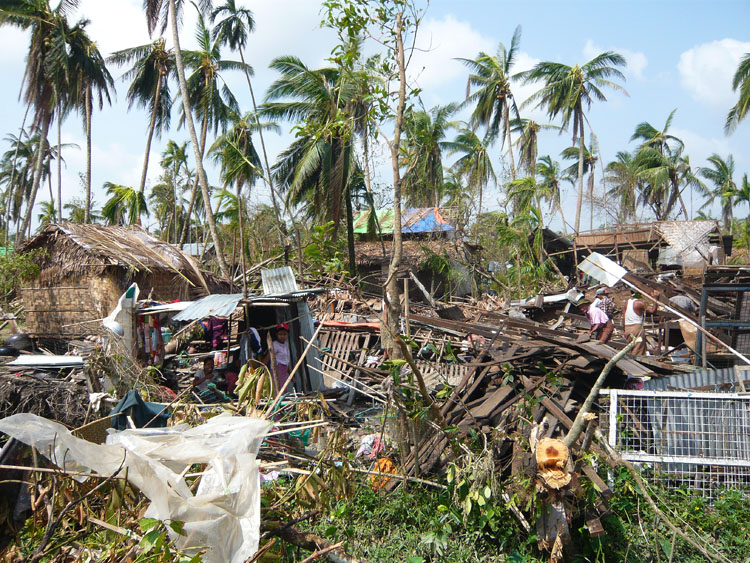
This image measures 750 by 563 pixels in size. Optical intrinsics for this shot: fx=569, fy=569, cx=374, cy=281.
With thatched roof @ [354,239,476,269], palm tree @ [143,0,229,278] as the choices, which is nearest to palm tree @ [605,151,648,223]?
thatched roof @ [354,239,476,269]

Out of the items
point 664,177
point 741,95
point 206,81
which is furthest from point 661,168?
point 206,81

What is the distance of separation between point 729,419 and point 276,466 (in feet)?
12.4

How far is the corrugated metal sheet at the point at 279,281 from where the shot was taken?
10078 mm

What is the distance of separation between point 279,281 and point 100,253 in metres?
4.48

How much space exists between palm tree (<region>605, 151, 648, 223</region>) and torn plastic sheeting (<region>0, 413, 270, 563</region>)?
103 feet

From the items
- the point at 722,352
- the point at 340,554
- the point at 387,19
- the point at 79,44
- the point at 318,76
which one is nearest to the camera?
the point at 340,554

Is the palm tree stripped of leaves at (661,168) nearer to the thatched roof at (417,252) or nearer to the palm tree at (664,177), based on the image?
the palm tree at (664,177)

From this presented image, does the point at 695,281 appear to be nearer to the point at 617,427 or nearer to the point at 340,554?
the point at 617,427

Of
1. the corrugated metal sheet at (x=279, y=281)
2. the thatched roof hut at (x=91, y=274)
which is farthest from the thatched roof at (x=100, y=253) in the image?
the corrugated metal sheet at (x=279, y=281)

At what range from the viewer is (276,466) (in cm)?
405

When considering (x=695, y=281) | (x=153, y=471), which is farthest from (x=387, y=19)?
(x=695, y=281)

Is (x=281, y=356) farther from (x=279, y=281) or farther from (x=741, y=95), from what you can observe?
(x=741, y=95)

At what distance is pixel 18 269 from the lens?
13133mm

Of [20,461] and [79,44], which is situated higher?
[79,44]
